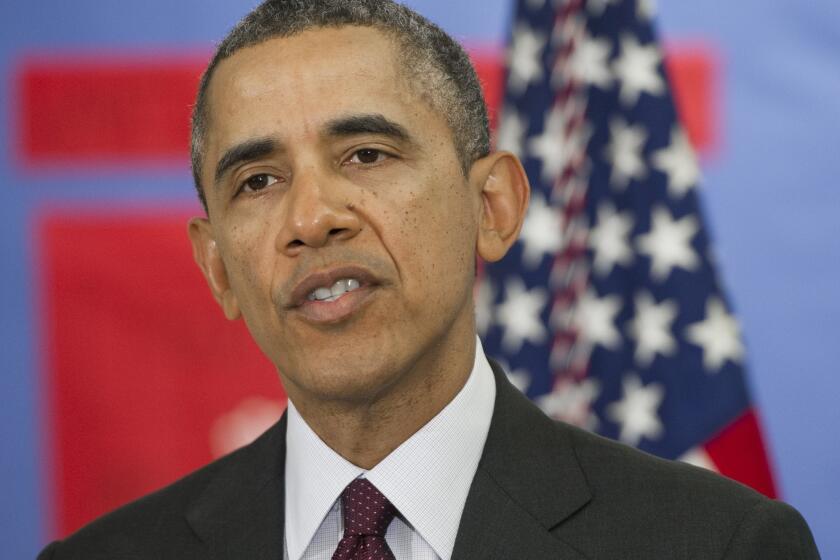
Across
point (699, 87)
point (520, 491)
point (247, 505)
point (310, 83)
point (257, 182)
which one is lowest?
point (520, 491)

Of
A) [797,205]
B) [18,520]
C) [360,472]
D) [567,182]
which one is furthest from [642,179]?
Answer: [18,520]

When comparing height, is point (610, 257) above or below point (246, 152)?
below

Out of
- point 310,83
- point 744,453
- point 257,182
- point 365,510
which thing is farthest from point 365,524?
point 744,453

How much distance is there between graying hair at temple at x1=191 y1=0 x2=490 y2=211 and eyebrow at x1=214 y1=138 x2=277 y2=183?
5.4 inches

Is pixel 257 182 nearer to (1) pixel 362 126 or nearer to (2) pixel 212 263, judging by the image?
(1) pixel 362 126

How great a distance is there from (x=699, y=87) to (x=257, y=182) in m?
1.97

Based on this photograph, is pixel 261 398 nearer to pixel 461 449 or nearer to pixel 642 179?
pixel 642 179

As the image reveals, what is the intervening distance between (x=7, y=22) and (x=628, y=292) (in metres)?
2.07

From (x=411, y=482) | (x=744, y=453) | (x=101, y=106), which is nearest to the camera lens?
(x=411, y=482)

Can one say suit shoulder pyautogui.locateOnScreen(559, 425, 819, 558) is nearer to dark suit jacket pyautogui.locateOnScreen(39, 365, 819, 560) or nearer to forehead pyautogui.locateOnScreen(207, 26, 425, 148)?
dark suit jacket pyautogui.locateOnScreen(39, 365, 819, 560)

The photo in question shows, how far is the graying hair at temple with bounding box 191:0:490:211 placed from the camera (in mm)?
1954

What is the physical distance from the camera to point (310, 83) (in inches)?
73.2

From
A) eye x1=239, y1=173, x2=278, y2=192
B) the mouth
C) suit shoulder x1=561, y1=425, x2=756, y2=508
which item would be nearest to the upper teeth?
the mouth

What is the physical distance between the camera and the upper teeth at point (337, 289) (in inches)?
70.6
